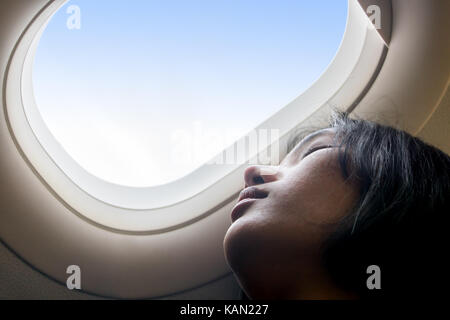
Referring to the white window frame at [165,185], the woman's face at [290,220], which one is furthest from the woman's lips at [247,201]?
the white window frame at [165,185]

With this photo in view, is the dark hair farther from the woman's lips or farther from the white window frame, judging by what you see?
the white window frame

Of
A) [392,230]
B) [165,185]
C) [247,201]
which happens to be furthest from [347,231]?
[165,185]

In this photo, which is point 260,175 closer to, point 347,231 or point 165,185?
point 347,231

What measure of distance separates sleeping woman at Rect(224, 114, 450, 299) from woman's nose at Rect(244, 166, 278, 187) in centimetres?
5

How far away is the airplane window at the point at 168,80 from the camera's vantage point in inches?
51.0

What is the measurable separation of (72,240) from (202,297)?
368 mm

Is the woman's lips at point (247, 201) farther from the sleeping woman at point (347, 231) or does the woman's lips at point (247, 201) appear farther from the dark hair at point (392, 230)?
the dark hair at point (392, 230)

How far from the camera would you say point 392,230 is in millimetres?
687

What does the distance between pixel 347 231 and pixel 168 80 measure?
2.86 feet

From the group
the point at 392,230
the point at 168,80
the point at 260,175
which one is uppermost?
the point at 168,80

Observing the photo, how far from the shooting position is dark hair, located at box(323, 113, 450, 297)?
670 mm

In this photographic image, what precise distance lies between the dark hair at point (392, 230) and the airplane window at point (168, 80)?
0.61 metres

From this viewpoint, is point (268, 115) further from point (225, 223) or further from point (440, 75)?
point (440, 75)
